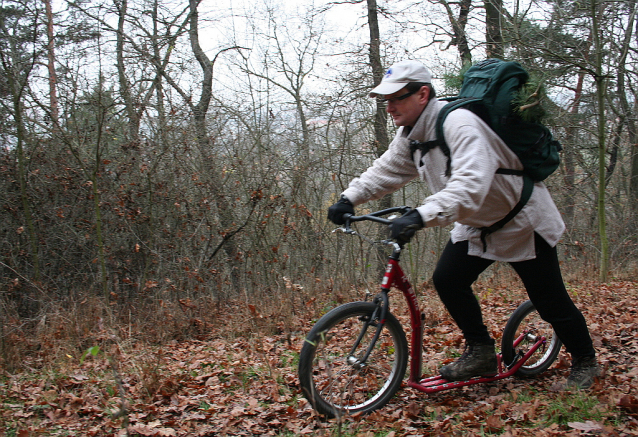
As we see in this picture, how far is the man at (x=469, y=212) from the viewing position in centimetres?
271

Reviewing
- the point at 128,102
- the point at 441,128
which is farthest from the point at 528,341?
the point at 128,102

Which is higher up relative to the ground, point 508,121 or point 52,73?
point 52,73

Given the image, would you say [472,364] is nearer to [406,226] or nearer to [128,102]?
[406,226]

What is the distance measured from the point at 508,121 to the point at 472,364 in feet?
5.15

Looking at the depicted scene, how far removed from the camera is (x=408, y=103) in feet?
10.1

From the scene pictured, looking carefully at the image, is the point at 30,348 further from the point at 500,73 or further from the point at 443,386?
the point at 500,73

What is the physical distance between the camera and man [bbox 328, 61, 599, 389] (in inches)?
107

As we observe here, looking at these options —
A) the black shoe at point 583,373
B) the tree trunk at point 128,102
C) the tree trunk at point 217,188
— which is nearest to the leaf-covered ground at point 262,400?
the black shoe at point 583,373

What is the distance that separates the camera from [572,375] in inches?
133

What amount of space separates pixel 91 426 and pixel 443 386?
2.22 m

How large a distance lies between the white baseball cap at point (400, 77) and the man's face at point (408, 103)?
5 cm

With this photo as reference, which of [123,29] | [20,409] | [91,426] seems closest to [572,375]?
[91,426]

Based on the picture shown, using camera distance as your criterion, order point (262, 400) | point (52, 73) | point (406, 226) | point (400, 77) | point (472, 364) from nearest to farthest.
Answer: point (406, 226) < point (400, 77) < point (472, 364) < point (262, 400) < point (52, 73)

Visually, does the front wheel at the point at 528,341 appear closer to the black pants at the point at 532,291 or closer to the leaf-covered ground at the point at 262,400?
the leaf-covered ground at the point at 262,400
